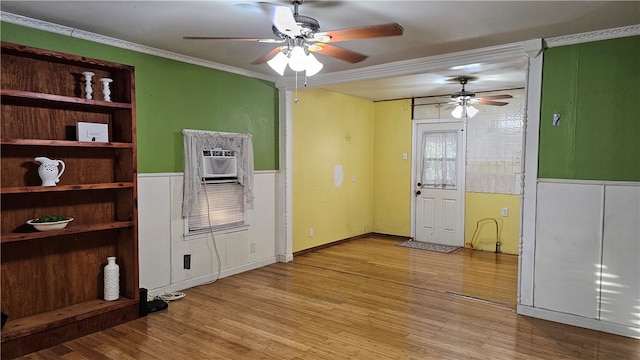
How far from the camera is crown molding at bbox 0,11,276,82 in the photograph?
3.19 meters

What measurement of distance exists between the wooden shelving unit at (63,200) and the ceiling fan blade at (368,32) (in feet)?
6.51

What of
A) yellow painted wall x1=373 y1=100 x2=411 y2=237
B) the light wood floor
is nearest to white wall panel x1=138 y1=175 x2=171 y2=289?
the light wood floor

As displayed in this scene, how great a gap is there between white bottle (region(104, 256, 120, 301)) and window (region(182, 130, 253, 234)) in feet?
3.01

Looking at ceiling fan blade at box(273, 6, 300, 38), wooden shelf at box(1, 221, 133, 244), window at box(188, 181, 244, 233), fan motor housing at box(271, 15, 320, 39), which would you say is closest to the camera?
ceiling fan blade at box(273, 6, 300, 38)

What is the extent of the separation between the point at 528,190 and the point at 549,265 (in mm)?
692

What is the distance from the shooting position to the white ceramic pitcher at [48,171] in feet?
10.5

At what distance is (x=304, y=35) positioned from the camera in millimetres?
2646

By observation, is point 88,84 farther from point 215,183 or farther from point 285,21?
point 285,21

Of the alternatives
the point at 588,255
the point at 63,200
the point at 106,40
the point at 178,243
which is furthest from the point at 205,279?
the point at 588,255

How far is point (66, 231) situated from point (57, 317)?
0.69 meters

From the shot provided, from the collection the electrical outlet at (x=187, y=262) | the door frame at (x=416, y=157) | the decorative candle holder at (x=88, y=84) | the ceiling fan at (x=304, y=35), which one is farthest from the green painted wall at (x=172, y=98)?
the door frame at (x=416, y=157)

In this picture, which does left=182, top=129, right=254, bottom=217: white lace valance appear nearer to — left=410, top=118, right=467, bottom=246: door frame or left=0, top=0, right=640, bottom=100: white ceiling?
left=0, top=0, right=640, bottom=100: white ceiling

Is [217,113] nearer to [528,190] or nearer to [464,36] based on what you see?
[464,36]

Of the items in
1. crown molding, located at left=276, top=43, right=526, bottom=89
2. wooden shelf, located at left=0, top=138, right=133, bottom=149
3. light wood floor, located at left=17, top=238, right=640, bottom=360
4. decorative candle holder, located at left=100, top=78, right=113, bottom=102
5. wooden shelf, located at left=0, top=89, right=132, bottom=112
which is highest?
crown molding, located at left=276, top=43, right=526, bottom=89
